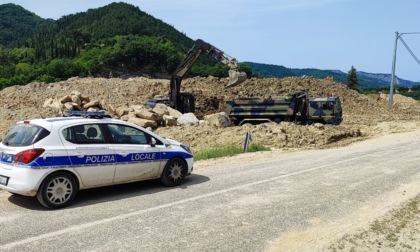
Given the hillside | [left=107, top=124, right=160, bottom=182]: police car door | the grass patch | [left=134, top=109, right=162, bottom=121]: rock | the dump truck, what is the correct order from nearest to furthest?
[left=107, top=124, right=160, bottom=182]: police car door
the grass patch
[left=134, top=109, right=162, bottom=121]: rock
the dump truck
the hillside

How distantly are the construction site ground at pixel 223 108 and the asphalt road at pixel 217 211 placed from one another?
1.71m

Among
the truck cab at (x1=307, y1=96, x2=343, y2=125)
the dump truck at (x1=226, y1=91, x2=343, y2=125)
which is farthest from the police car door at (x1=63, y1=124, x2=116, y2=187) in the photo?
the truck cab at (x1=307, y1=96, x2=343, y2=125)

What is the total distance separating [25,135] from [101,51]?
116 m

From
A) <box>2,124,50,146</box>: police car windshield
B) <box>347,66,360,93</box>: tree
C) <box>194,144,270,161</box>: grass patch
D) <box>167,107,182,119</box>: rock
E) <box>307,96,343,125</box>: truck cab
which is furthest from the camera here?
<box>347,66,360,93</box>: tree

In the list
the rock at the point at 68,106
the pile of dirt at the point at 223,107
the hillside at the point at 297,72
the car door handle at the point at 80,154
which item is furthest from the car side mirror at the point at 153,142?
the hillside at the point at 297,72

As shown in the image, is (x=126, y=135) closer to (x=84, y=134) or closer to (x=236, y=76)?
(x=84, y=134)

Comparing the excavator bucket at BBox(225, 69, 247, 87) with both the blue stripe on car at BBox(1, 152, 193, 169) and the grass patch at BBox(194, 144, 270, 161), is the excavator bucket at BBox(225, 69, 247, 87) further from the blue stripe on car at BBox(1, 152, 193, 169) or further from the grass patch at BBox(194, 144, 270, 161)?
the blue stripe on car at BBox(1, 152, 193, 169)

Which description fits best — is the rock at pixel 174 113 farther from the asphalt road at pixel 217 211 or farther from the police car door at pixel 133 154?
the police car door at pixel 133 154

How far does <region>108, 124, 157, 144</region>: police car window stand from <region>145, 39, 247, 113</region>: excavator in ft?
48.5

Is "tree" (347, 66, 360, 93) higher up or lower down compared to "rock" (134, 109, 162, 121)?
higher up

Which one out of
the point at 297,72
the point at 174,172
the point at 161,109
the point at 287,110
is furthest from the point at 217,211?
the point at 297,72

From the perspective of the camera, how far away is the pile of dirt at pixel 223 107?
59.0 ft

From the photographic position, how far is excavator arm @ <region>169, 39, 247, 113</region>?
22766mm

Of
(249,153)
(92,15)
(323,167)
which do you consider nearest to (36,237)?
(323,167)
